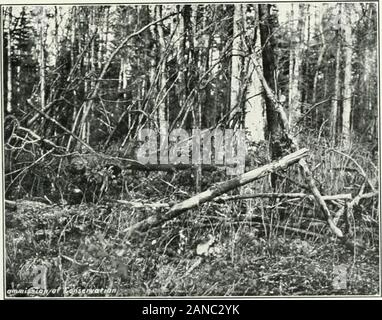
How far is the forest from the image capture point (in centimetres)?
477

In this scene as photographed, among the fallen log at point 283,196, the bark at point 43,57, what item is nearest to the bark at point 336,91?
the fallen log at point 283,196

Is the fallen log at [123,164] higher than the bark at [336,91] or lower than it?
lower

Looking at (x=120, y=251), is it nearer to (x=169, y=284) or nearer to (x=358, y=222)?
(x=169, y=284)

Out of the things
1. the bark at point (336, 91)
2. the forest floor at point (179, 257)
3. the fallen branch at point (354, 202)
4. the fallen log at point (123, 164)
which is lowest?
the forest floor at point (179, 257)

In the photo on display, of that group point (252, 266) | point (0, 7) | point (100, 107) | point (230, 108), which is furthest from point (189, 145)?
point (0, 7)

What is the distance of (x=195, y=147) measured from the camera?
4.78m

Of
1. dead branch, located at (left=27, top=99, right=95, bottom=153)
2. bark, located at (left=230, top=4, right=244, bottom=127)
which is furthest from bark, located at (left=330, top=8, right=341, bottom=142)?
dead branch, located at (left=27, top=99, right=95, bottom=153)

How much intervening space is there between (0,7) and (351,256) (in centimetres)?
377

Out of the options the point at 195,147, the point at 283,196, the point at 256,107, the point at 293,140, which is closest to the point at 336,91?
the point at 293,140

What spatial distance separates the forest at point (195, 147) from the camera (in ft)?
15.6

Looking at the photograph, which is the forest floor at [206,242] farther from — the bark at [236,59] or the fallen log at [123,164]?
the bark at [236,59]

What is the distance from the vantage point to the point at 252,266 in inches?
188

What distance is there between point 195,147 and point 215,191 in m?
0.42

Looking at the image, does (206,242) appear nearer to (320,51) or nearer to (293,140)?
(293,140)
